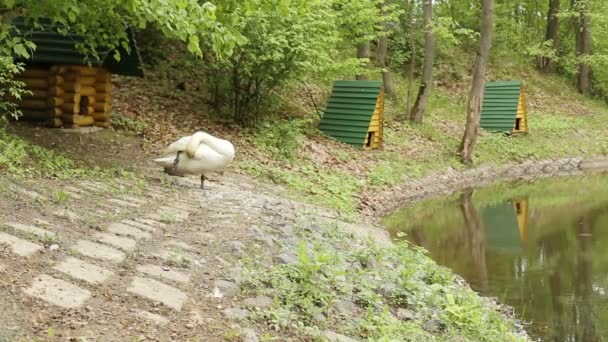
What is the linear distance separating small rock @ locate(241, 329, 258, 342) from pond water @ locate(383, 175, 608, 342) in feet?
12.4

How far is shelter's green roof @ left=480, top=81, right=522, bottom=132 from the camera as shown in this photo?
73.7 feet

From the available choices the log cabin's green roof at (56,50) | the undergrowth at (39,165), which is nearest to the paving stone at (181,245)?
the undergrowth at (39,165)

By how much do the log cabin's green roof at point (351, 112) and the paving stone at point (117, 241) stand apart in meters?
12.1

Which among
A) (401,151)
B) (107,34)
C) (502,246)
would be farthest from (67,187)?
(401,151)

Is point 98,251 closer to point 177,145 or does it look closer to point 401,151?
point 177,145

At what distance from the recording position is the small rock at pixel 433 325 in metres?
5.68

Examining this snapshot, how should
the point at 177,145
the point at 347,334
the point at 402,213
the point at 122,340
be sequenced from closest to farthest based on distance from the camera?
the point at 122,340 < the point at 347,334 < the point at 177,145 < the point at 402,213

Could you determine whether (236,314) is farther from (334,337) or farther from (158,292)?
(334,337)

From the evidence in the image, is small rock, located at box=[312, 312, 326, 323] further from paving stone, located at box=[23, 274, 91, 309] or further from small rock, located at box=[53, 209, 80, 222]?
small rock, located at box=[53, 209, 80, 222]

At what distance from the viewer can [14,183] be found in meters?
7.14

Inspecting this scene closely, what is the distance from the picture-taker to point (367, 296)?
567 cm

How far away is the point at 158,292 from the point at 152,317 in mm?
420

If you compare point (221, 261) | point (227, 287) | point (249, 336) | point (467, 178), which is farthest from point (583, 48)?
point (249, 336)

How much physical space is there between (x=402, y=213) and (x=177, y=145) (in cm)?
547
